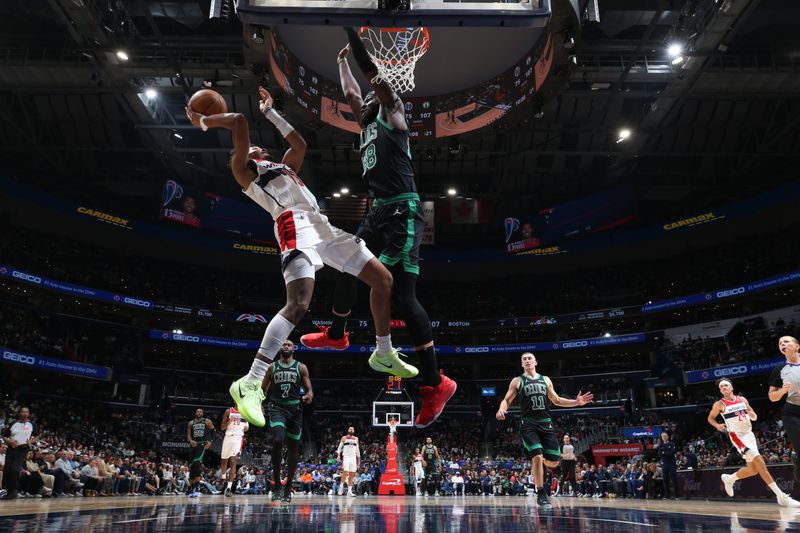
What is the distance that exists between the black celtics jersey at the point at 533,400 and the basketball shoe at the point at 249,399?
4997 millimetres

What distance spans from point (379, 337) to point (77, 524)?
2.56 m

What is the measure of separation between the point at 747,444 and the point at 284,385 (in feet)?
25.0

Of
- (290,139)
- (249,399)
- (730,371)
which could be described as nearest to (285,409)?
(249,399)

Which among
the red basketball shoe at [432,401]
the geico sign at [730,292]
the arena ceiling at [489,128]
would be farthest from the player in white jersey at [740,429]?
the geico sign at [730,292]

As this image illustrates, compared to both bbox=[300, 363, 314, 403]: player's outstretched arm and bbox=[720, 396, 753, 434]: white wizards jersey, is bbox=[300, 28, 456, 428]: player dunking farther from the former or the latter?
bbox=[720, 396, 753, 434]: white wizards jersey

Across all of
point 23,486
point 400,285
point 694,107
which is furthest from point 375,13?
point 694,107

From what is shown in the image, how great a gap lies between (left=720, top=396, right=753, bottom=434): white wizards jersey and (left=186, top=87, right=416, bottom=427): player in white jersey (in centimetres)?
759

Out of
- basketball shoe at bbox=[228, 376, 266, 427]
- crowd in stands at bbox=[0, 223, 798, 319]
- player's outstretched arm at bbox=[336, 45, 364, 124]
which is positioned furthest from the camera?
crowd in stands at bbox=[0, 223, 798, 319]

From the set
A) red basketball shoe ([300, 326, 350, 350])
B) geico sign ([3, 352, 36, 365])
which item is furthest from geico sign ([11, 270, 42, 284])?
red basketball shoe ([300, 326, 350, 350])

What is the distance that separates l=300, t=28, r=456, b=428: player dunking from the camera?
471 cm

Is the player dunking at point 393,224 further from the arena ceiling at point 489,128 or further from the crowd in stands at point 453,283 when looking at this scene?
the crowd in stands at point 453,283

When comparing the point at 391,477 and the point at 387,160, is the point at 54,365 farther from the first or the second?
the point at 387,160

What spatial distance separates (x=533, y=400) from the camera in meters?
8.72

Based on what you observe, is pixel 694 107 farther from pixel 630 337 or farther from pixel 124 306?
pixel 124 306
